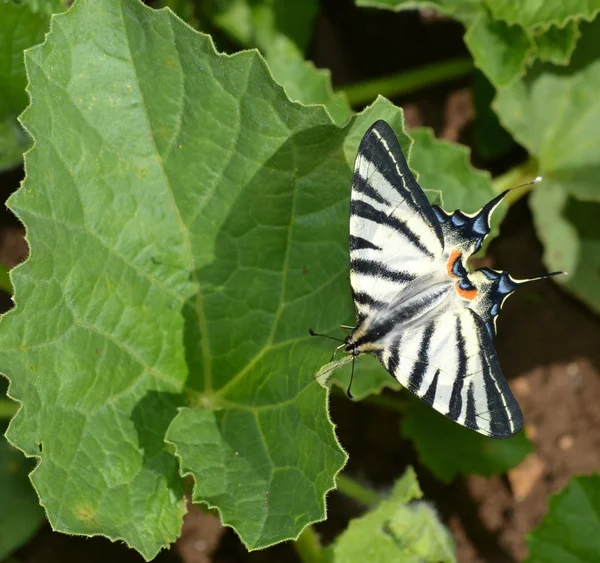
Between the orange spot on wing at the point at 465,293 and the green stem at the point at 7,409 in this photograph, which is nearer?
the orange spot on wing at the point at 465,293

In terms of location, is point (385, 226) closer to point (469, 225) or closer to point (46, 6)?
point (469, 225)

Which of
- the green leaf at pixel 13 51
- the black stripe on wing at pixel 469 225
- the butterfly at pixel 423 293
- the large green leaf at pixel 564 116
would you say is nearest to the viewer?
the butterfly at pixel 423 293

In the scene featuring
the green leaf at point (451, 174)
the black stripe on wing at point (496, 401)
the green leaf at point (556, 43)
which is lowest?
the black stripe on wing at point (496, 401)

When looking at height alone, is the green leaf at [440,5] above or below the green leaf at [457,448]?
above

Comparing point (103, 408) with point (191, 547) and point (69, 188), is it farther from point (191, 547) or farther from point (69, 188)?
point (191, 547)

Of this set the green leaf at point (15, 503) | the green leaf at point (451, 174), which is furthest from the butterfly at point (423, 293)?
the green leaf at point (15, 503)

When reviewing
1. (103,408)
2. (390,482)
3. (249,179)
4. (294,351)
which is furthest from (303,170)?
(390,482)

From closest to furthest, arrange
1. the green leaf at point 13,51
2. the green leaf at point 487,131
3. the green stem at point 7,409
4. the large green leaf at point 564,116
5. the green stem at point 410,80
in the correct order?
the green leaf at point 13,51
the green stem at point 7,409
the large green leaf at point 564,116
the green stem at point 410,80
the green leaf at point 487,131

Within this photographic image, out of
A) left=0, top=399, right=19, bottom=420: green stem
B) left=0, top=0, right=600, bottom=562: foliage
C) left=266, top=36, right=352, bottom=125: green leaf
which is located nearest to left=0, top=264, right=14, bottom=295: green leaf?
left=0, top=399, right=19, bottom=420: green stem

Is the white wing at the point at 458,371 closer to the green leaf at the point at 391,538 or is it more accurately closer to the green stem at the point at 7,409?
the green leaf at the point at 391,538
